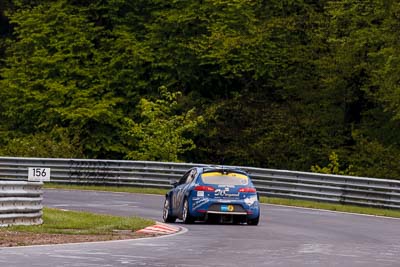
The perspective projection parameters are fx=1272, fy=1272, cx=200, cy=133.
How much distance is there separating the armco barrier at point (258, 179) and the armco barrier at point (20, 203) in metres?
13.8

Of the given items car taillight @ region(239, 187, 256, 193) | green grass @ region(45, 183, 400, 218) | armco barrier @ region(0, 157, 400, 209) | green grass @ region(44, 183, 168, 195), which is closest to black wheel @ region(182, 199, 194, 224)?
car taillight @ region(239, 187, 256, 193)

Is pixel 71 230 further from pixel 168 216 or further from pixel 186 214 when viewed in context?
pixel 168 216

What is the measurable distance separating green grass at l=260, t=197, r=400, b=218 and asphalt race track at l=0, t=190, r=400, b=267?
108 inches

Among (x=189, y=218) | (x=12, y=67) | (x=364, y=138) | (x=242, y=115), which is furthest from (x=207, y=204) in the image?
(x=12, y=67)

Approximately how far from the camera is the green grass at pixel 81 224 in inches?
919

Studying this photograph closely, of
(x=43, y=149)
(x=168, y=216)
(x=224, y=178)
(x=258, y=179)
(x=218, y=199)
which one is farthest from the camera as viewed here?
(x=43, y=149)

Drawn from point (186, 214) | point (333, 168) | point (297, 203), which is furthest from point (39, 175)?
point (333, 168)

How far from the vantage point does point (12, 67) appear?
63719 mm

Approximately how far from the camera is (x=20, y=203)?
24234mm

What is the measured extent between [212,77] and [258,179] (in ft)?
63.8

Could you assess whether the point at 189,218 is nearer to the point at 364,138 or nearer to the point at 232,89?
the point at 364,138

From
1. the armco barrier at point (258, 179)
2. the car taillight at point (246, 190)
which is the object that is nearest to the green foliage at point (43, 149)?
the armco barrier at point (258, 179)

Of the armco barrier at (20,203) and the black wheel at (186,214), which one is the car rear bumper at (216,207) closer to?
the black wheel at (186,214)

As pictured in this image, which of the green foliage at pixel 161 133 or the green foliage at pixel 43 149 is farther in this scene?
the green foliage at pixel 161 133
